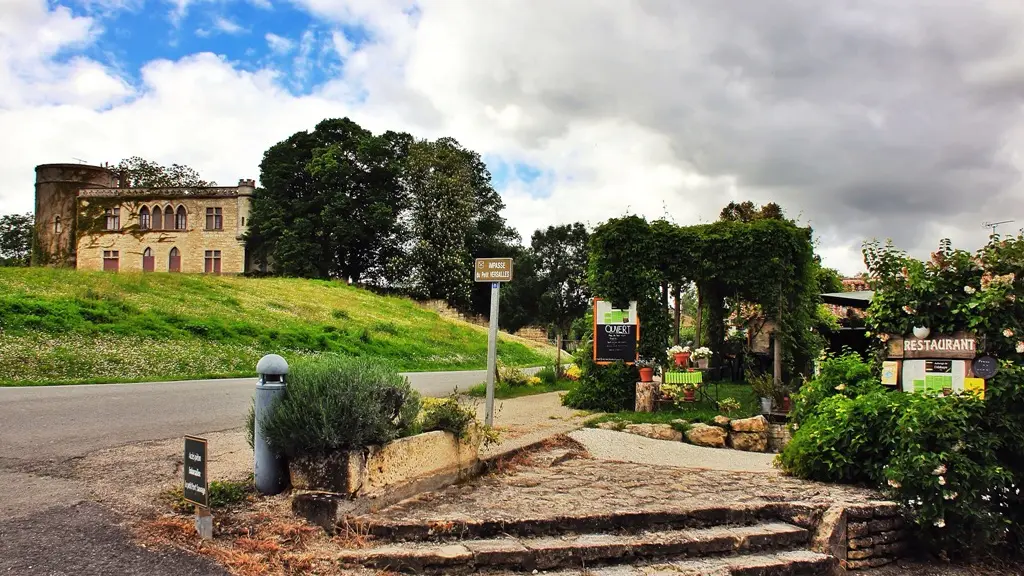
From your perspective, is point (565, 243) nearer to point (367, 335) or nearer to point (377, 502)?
point (367, 335)

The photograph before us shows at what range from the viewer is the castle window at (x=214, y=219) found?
168ft

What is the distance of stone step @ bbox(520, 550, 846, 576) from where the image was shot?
4789 mm

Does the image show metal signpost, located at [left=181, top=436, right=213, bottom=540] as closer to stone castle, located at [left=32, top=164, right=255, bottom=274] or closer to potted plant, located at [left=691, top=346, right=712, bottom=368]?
potted plant, located at [left=691, top=346, right=712, bottom=368]

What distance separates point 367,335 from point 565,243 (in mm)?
32395

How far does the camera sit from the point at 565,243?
2219 inches

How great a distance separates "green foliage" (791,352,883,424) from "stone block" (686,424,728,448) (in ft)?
9.37

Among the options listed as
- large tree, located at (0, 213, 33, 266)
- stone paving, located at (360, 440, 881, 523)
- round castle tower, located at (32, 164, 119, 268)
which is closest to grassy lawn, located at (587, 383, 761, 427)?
stone paving, located at (360, 440, 881, 523)

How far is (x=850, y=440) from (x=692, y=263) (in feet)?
22.8

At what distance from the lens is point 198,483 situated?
180 inches

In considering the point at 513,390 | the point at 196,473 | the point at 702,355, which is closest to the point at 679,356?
the point at 702,355

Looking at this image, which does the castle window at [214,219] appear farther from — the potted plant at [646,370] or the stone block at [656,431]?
the stone block at [656,431]

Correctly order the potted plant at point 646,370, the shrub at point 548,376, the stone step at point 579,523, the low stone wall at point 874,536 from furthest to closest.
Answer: the shrub at point 548,376 → the potted plant at point 646,370 → the low stone wall at point 874,536 → the stone step at point 579,523

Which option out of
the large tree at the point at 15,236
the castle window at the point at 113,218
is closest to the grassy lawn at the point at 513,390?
the castle window at the point at 113,218

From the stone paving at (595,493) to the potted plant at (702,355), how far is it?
5.91m
